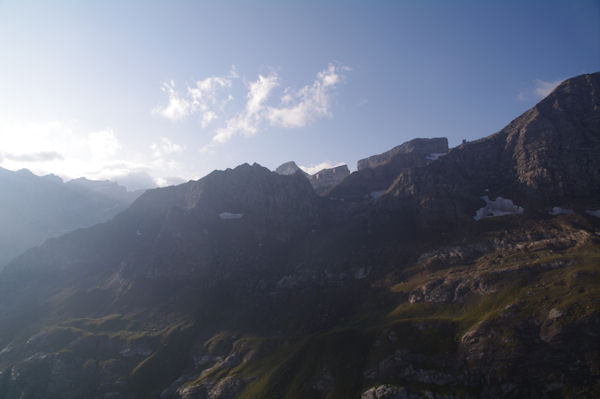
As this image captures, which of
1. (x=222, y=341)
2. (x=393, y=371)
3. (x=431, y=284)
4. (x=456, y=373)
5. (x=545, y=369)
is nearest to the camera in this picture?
(x=545, y=369)

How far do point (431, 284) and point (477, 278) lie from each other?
2287 centimetres

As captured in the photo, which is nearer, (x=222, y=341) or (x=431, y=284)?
(x=431, y=284)

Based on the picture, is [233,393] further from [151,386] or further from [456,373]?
[456,373]

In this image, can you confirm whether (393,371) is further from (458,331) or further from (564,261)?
(564,261)

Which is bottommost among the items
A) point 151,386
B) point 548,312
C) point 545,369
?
point 151,386

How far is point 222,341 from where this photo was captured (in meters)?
190

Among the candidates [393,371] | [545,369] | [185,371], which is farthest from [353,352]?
[185,371]

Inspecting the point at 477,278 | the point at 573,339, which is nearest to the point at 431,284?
the point at 477,278

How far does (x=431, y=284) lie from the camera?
167375 millimetres

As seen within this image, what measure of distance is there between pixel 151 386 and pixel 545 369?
17427 cm

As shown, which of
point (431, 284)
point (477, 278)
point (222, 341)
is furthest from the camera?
point (222, 341)

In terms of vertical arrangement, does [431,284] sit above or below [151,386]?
above

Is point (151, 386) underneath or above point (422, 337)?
underneath

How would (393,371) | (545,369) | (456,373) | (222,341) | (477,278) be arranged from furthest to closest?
(222,341) → (477,278) → (393,371) → (456,373) → (545,369)
